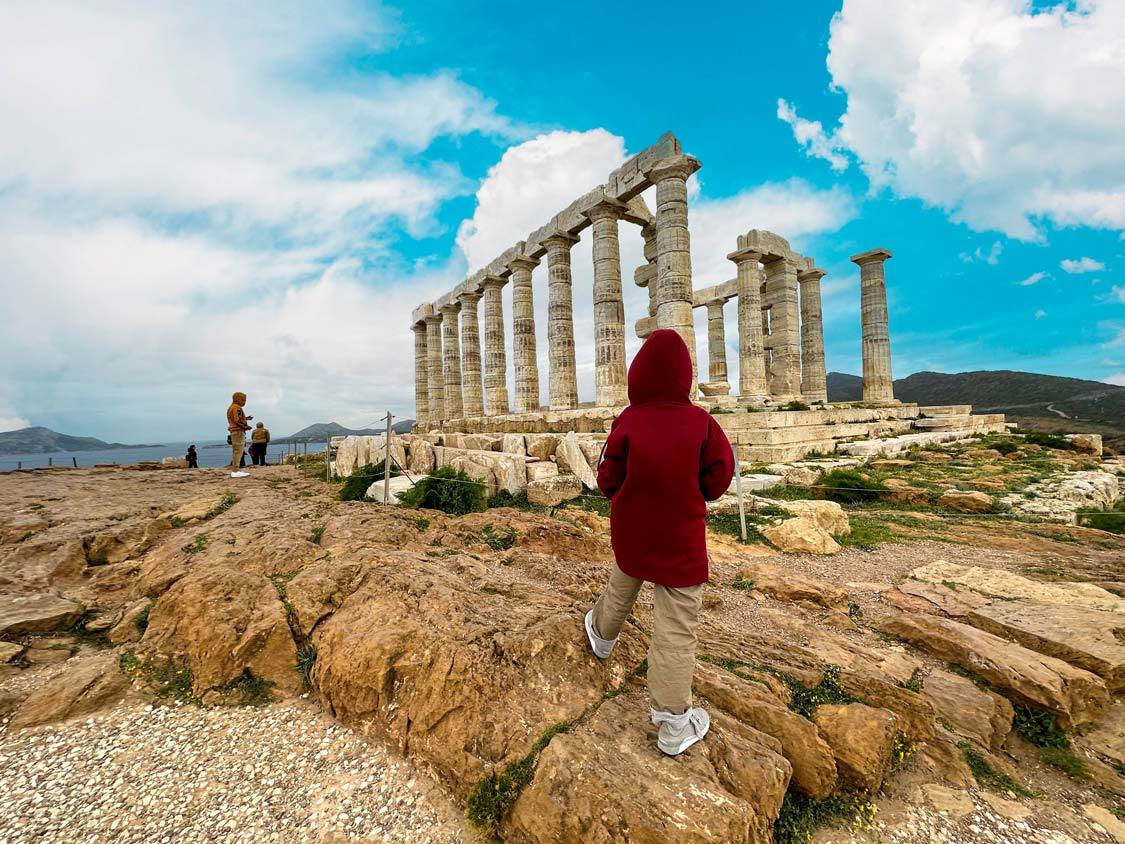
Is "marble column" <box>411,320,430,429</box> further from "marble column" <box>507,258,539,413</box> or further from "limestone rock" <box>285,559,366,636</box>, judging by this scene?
"limestone rock" <box>285,559,366,636</box>

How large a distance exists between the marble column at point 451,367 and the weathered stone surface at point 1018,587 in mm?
23331

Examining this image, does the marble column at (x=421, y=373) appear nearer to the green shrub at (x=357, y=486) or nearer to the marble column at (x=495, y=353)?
the marble column at (x=495, y=353)

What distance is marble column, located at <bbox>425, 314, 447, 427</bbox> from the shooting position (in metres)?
28.1

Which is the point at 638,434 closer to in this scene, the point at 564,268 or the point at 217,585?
the point at 217,585

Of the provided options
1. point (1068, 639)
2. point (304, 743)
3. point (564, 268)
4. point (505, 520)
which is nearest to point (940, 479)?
point (1068, 639)

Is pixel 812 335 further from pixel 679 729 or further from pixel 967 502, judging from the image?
pixel 679 729

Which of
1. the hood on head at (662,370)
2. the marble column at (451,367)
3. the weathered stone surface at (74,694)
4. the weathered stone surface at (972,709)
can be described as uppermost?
the marble column at (451,367)

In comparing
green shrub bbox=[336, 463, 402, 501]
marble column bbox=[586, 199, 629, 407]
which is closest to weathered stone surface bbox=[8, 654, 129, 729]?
green shrub bbox=[336, 463, 402, 501]

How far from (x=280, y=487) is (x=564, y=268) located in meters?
13.2

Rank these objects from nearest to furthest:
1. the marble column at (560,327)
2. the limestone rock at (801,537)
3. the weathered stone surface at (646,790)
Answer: the weathered stone surface at (646,790)
the limestone rock at (801,537)
the marble column at (560,327)

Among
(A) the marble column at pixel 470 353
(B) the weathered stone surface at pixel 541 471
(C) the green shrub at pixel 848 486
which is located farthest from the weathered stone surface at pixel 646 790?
(A) the marble column at pixel 470 353

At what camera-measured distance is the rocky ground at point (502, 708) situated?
2.07m

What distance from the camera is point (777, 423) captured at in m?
13.8

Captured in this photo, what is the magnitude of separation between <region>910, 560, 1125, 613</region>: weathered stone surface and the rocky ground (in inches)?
1.2
